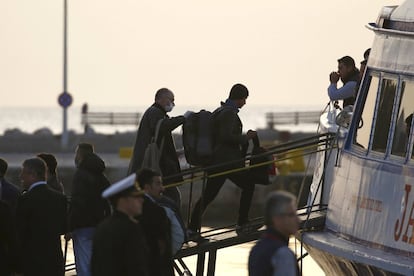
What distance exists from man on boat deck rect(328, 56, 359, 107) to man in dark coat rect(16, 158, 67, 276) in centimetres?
410

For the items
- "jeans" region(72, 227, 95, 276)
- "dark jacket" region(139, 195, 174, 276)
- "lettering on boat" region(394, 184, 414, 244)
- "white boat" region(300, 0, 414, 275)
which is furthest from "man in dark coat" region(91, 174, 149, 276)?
"jeans" region(72, 227, 95, 276)

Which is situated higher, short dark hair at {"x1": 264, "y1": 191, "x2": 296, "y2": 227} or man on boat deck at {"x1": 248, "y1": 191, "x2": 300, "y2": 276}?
short dark hair at {"x1": 264, "y1": 191, "x2": 296, "y2": 227}

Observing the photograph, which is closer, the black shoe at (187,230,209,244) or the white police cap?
the white police cap

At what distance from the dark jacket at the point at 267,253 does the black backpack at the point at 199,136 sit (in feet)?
22.9

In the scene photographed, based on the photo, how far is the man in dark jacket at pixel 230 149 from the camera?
23.2 meters

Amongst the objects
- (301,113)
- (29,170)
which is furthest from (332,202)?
(301,113)

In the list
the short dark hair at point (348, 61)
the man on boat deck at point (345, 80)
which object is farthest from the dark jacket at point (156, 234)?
the short dark hair at point (348, 61)

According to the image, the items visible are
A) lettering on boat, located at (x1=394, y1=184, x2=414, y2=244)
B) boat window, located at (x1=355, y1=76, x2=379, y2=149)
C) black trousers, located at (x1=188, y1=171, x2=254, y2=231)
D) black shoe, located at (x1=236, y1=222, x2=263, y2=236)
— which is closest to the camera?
lettering on boat, located at (x1=394, y1=184, x2=414, y2=244)

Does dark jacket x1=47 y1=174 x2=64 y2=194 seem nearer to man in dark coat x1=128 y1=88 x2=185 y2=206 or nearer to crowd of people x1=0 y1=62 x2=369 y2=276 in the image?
crowd of people x1=0 y1=62 x2=369 y2=276

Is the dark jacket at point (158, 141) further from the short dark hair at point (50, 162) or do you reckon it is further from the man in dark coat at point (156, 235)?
the man in dark coat at point (156, 235)

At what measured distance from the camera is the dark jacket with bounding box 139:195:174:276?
64.0ft

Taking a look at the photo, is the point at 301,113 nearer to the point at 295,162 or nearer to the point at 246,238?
the point at 295,162

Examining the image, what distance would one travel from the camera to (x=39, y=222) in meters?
21.0

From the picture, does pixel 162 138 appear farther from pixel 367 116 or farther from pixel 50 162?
pixel 367 116
